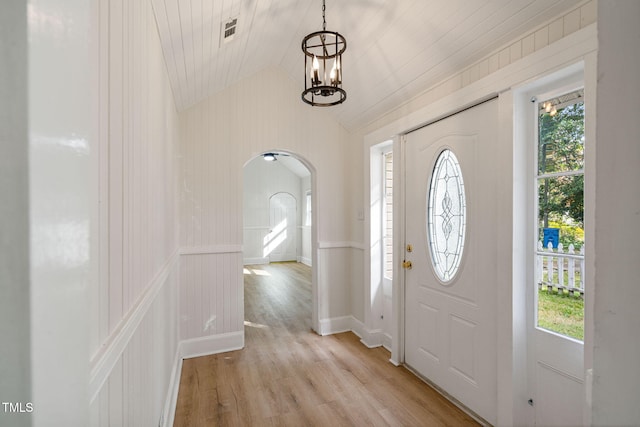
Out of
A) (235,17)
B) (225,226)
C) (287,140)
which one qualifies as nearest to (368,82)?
(287,140)

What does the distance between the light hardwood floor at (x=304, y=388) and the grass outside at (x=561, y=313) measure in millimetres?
915

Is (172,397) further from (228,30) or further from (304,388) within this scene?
(228,30)

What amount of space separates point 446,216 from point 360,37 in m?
1.62

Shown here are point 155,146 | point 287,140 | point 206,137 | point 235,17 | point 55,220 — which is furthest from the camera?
point 287,140

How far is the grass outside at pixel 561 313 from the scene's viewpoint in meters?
1.70

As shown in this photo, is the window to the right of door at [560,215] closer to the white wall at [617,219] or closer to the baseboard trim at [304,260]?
the white wall at [617,219]

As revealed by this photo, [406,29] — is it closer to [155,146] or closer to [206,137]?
[155,146]

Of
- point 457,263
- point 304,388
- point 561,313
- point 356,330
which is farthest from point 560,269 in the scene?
point 356,330

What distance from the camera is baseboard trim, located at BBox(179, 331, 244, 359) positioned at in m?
3.17

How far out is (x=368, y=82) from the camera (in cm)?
300

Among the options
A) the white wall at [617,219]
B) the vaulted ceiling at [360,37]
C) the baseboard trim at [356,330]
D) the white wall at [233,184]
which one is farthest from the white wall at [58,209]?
the baseboard trim at [356,330]

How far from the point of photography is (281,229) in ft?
31.6

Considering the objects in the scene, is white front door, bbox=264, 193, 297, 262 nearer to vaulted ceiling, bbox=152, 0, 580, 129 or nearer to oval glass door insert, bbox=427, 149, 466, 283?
vaulted ceiling, bbox=152, 0, 580, 129

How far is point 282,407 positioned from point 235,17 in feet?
8.92
